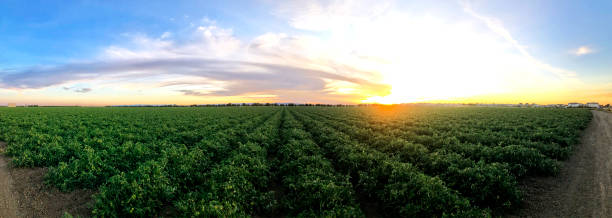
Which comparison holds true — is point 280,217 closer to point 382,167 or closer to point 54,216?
point 382,167

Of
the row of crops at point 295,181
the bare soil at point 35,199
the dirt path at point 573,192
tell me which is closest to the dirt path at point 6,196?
the bare soil at point 35,199

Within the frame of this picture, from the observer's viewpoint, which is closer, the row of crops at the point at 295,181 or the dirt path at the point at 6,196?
the row of crops at the point at 295,181

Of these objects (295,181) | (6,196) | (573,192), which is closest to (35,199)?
(6,196)

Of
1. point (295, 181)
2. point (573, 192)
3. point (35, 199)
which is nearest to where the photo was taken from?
point (35, 199)

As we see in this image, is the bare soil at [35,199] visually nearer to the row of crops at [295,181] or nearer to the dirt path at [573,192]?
the row of crops at [295,181]

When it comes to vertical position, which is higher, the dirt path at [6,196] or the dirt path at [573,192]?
the dirt path at [6,196]

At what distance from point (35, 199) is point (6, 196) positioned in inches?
54.0

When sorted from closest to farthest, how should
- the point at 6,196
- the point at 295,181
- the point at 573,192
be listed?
the point at 6,196
the point at 573,192
the point at 295,181

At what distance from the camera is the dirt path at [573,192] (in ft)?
27.7

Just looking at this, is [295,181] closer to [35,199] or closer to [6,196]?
[35,199]

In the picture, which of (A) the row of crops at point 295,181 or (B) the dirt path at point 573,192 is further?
(B) the dirt path at point 573,192

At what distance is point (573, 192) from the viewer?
32.6ft

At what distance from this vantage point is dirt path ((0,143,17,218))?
840cm

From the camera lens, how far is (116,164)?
12258 millimetres
